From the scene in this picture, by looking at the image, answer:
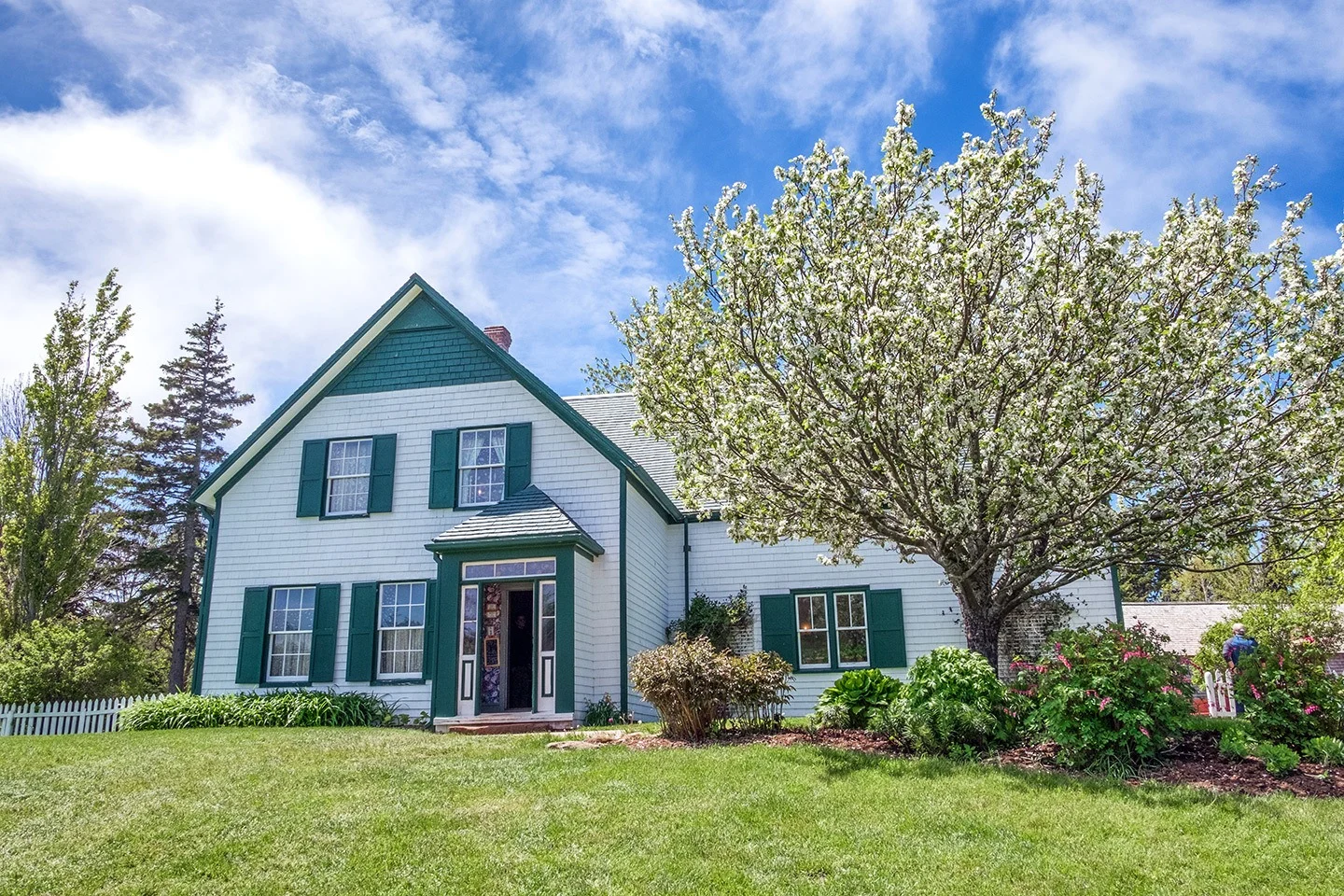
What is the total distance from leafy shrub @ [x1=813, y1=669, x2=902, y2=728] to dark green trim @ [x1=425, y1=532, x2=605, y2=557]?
5017 millimetres

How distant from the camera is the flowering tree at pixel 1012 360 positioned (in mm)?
8664

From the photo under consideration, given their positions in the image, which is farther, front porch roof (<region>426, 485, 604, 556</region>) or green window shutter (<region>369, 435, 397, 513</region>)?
green window shutter (<region>369, 435, 397, 513</region>)

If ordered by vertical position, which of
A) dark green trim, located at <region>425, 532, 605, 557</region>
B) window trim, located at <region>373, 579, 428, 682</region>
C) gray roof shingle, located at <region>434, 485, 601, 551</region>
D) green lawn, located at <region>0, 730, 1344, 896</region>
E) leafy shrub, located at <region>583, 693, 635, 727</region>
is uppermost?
gray roof shingle, located at <region>434, 485, 601, 551</region>

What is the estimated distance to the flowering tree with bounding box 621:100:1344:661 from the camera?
8.66 meters

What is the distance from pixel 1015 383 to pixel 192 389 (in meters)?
27.7

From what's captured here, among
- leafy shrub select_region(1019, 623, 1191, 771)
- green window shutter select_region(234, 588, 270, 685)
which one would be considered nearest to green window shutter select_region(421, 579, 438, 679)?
green window shutter select_region(234, 588, 270, 685)

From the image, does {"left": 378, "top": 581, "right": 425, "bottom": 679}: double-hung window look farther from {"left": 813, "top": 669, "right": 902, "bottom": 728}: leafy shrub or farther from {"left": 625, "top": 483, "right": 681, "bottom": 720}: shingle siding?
{"left": 813, "top": 669, "right": 902, "bottom": 728}: leafy shrub

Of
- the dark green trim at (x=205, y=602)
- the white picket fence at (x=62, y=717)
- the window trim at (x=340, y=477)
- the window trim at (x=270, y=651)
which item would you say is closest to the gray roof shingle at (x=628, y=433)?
the window trim at (x=340, y=477)

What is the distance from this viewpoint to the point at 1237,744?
8.34 m

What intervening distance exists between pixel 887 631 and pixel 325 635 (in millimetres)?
9368

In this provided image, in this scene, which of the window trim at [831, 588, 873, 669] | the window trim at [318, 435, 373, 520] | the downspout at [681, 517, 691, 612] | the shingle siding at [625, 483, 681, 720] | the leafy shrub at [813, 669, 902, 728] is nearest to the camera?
the leafy shrub at [813, 669, 902, 728]

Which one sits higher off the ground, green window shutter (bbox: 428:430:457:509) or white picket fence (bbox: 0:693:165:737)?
green window shutter (bbox: 428:430:457:509)

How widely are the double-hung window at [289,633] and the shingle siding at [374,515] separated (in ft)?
0.88

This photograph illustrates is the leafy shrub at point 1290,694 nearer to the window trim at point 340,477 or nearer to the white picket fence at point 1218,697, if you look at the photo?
the white picket fence at point 1218,697
